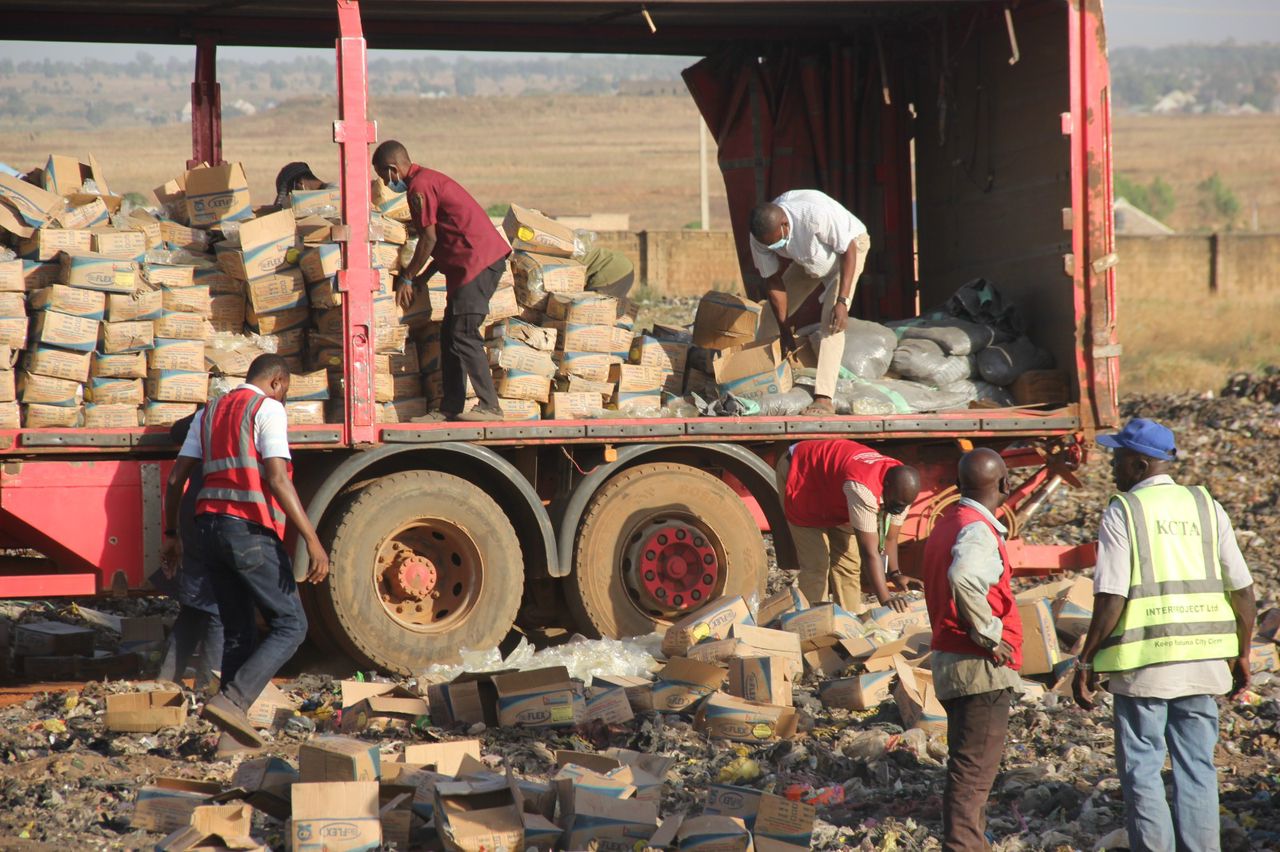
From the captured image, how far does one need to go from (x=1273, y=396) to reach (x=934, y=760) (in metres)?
11.1

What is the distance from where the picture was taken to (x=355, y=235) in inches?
264

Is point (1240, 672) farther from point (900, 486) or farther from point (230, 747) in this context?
point (230, 747)

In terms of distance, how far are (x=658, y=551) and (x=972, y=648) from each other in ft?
10.7

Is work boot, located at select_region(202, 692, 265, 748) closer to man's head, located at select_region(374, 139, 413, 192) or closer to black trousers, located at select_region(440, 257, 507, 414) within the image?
black trousers, located at select_region(440, 257, 507, 414)

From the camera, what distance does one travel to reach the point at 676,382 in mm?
7805

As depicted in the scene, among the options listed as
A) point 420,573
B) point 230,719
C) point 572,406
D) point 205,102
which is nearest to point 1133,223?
point 205,102

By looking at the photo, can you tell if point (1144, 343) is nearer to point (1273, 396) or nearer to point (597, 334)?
point (1273, 396)

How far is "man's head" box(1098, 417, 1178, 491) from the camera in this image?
14.4ft

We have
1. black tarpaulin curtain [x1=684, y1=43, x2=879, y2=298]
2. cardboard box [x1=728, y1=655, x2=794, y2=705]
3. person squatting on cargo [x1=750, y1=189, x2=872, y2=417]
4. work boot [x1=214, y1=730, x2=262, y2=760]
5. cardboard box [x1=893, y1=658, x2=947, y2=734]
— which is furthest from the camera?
black tarpaulin curtain [x1=684, y1=43, x2=879, y2=298]

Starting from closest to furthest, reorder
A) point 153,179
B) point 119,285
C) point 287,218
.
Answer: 1. point 119,285
2. point 287,218
3. point 153,179

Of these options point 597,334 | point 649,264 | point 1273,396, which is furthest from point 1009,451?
point 649,264

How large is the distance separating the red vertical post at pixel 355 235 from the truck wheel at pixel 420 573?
408 mm

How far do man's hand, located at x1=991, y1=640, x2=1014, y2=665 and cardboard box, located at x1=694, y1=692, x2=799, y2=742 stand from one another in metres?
1.68

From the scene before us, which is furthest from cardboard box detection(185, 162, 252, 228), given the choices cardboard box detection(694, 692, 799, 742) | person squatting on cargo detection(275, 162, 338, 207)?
cardboard box detection(694, 692, 799, 742)
